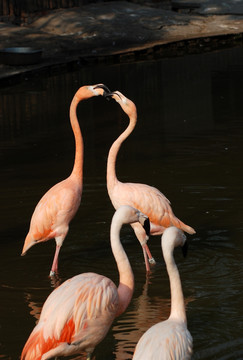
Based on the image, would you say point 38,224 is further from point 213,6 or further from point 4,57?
point 213,6

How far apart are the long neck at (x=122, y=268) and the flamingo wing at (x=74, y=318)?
0.39 feet

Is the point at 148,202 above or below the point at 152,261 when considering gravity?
above

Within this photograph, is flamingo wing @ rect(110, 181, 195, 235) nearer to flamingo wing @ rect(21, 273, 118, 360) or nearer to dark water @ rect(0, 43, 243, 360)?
dark water @ rect(0, 43, 243, 360)

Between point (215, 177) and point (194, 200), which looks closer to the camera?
point (194, 200)

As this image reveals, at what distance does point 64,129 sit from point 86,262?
497 centimetres

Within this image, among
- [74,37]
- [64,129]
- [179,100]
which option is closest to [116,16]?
[74,37]

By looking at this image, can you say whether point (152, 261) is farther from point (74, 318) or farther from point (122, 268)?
point (74, 318)

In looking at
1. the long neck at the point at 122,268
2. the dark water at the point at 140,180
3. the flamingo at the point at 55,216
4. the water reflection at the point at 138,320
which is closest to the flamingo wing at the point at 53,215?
the flamingo at the point at 55,216

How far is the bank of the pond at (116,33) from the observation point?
16594 mm

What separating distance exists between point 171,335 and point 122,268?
0.79m

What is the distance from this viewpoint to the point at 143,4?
2116cm

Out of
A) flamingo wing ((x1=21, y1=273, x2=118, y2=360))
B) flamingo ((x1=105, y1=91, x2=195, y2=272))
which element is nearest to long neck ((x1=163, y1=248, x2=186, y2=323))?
flamingo wing ((x1=21, y1=273, x2=118, y2=360))

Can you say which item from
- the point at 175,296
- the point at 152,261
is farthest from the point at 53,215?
the point at 175,296

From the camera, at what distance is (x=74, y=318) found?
4.19m
